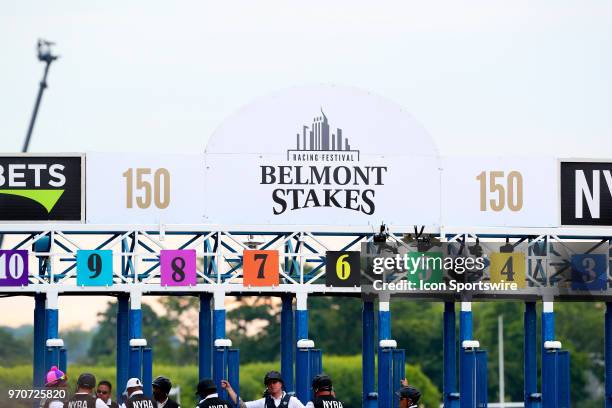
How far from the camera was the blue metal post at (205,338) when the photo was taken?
106 ft

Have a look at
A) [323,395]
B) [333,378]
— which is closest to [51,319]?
[323,395]

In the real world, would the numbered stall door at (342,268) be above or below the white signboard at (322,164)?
below

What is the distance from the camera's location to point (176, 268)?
31.0 meters

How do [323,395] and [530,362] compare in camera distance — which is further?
[530,362]

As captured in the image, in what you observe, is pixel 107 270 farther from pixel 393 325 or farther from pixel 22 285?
pixel 393 325

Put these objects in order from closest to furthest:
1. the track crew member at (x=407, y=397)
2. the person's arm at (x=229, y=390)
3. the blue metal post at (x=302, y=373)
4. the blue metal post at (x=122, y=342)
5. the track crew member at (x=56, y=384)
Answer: the track crew member at (x=407, y=397), the track crew member at (x=56, y=384), the person's arm at (x=229, y=390), the blue metal post at (x=302, y=373), the blue metal post at (x=122, y=342)

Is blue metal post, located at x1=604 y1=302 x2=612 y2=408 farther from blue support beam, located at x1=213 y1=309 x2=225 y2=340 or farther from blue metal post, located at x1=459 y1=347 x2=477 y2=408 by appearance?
blue support beam, located at x1=213 y1=309 x2=225 y2=340

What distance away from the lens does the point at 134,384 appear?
2366 centimetres

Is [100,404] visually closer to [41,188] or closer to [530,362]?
[41,188]

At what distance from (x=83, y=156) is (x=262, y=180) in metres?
3.02

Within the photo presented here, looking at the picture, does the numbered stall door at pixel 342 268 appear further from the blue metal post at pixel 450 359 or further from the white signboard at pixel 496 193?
the blue metal post at pixel 450 359

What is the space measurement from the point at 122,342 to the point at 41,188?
318 cm

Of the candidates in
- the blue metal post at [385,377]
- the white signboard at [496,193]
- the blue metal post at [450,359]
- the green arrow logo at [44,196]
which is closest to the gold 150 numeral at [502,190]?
the white signboard at [496,193]

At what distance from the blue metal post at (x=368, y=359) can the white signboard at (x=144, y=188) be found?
139 inches
